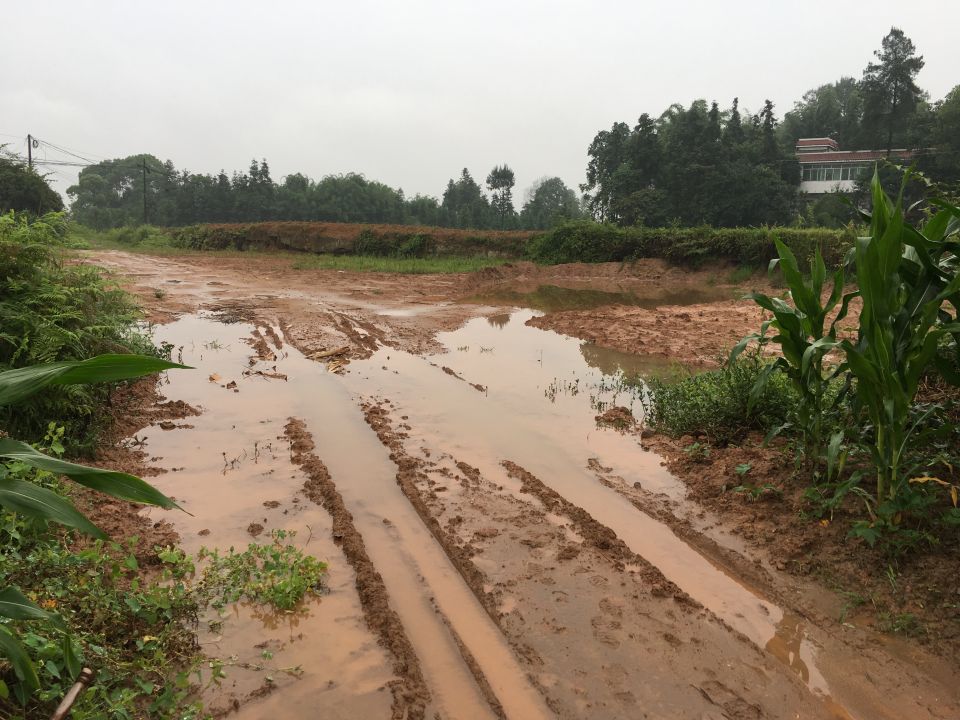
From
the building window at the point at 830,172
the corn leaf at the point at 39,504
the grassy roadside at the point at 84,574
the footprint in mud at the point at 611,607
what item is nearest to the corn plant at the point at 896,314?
the footprint in mud at the point at 611,607

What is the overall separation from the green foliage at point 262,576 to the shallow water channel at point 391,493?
0.35 ft

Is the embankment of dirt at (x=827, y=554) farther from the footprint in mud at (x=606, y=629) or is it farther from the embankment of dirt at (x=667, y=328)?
the embankment of dirt at (x=667, y=328)

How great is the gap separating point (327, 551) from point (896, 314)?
12.0 ft

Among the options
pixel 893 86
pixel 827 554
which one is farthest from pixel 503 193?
pixel 827 554

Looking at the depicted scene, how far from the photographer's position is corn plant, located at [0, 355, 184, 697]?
5.00 feet

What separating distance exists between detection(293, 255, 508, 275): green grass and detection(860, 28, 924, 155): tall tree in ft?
99.1

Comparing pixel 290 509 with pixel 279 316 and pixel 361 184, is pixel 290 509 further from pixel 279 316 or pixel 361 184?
pixel 361 184

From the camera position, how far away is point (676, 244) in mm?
24156

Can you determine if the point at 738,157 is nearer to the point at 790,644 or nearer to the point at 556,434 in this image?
the point at 556,434

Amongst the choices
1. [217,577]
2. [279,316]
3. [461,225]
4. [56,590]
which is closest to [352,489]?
[217,577]

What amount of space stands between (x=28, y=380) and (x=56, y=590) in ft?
5.27

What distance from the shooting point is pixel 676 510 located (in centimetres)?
441

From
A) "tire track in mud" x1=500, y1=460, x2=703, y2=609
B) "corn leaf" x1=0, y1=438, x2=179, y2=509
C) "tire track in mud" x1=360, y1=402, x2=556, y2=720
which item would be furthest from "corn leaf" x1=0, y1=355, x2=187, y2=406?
"tire track in mud" x1=500, y1=460, x2=703, y2=609

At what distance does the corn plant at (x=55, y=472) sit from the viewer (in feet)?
5.00
